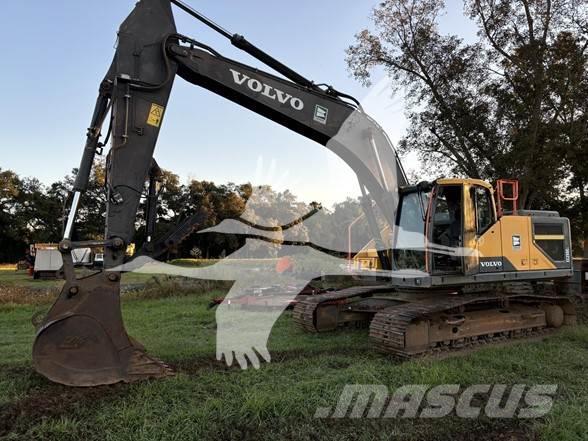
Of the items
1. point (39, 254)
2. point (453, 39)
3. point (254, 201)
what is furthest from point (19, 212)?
point (453, 39)

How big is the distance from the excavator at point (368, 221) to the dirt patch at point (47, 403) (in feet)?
0.50

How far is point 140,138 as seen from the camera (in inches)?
214

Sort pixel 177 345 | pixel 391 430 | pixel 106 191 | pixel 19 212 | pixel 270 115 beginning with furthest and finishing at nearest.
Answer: pixel 19 212 → pixel 177 345 → pixel 270 115 → pixel 106 191 → pixel 391 430

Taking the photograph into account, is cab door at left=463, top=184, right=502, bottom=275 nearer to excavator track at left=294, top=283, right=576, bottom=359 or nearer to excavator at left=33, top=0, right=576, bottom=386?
excavator at left=33, top=0, right=576, bottom=386

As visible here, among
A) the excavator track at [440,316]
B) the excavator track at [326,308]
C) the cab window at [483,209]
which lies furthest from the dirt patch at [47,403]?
the cab window at [483,209]

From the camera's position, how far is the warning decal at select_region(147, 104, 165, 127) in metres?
5.53

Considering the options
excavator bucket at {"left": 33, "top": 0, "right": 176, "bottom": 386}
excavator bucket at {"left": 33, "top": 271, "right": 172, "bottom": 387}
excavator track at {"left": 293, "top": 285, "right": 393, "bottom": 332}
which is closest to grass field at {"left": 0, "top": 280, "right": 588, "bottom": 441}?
excavator bucket at {"left": 33, "top": 271, "right": 172, "bottom": 387}

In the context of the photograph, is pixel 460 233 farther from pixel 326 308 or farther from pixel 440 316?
pixel 326 308

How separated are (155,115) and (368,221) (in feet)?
12.2

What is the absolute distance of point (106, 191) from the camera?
528cm

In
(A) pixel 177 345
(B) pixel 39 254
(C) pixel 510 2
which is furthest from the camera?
(B) pixel 39 254

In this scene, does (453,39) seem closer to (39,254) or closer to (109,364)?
(109,364)

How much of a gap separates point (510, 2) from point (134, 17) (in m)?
11.0

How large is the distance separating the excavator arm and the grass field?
41cm
